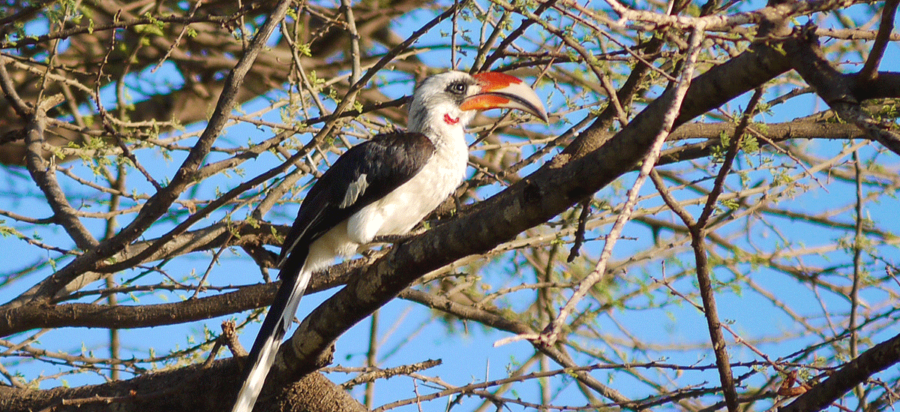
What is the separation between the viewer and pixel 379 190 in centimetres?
362

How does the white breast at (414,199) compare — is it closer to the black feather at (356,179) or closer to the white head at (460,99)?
the black feather at (356,179)

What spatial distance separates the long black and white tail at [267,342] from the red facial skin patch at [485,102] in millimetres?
1170

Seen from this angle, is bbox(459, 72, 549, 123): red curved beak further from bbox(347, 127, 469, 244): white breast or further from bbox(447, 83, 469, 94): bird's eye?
bbox(347, 127, 469, 244): white breast

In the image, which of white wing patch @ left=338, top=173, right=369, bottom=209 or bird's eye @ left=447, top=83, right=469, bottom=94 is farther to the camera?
bird's eye @ left=447, top=83, right=469, bottom=94

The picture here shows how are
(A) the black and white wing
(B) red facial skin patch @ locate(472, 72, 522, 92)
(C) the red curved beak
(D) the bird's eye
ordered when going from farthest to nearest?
(D) the bird's eye < (B) red facial skin patch @ locate(472, 72, 522, 92) < (C) the red curved beak < (A) the black and white wing

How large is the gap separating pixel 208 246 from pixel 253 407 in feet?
3.38

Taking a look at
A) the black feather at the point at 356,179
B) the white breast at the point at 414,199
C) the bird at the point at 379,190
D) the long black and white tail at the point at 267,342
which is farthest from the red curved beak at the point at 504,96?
the long black and white tail at the point at 267,342

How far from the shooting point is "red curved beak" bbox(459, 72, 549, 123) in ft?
12.2

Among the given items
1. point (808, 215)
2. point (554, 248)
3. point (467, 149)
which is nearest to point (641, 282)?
point (554, 248)

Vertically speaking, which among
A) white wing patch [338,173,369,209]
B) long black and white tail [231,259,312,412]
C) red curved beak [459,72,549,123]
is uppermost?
red curved beak [459,72,549,123]

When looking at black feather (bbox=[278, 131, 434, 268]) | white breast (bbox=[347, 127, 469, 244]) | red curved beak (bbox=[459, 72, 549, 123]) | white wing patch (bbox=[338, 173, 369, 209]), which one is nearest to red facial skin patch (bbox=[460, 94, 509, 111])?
red curved beak (bbox=[459, 72, 549, 123])

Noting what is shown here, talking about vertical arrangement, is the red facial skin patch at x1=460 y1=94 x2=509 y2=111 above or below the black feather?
above

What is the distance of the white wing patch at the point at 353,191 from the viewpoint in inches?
142

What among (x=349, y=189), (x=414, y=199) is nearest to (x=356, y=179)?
(x=349, y=189)
